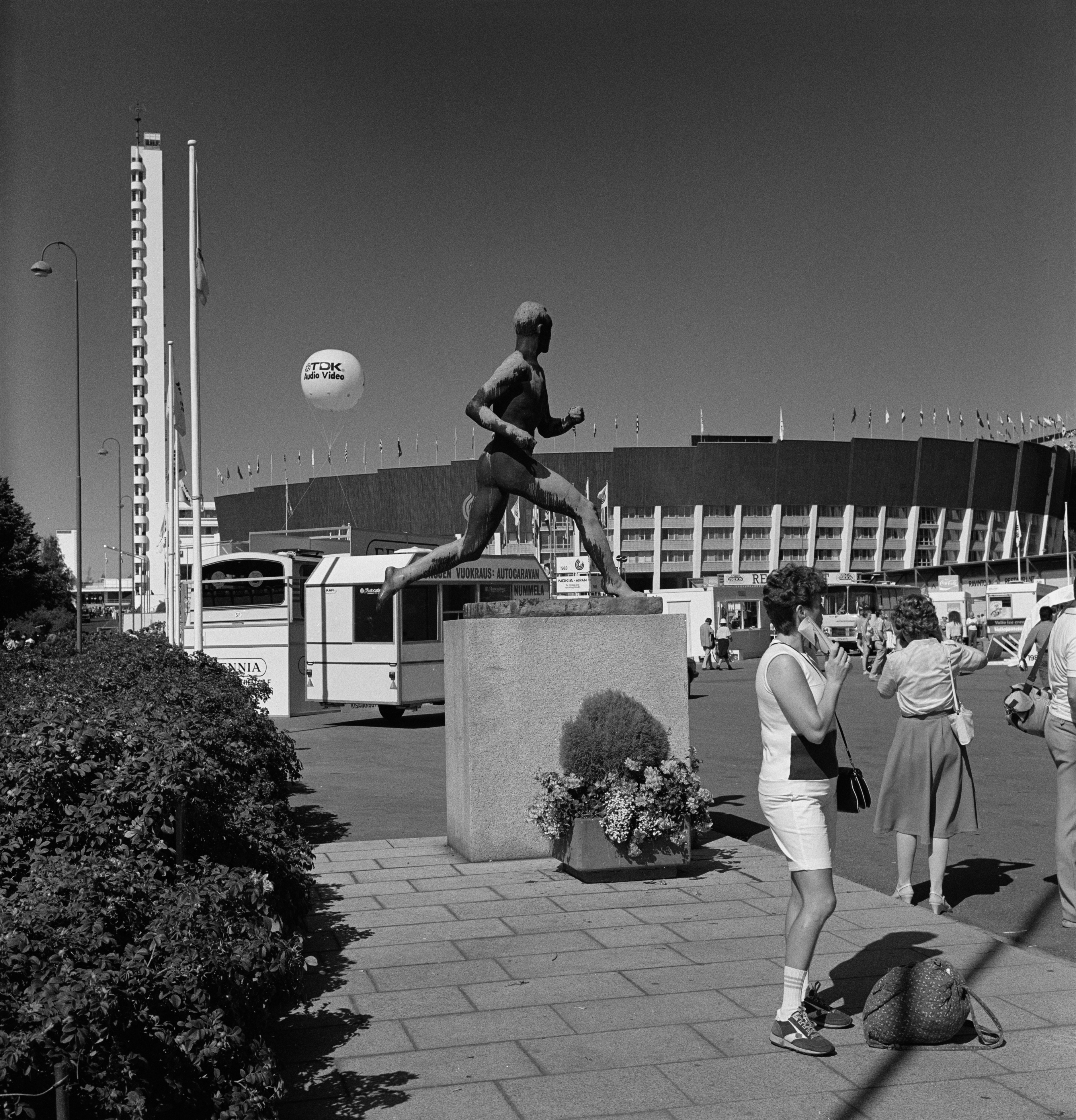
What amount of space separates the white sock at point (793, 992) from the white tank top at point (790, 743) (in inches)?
28.7

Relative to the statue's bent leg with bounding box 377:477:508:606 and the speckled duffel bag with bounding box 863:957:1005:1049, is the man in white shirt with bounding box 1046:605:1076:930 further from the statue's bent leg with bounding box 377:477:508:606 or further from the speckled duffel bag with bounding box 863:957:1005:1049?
the statue's bent leg with bounding box 377:477:508:606

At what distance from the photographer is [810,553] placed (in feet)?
374

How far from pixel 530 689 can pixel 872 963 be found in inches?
125

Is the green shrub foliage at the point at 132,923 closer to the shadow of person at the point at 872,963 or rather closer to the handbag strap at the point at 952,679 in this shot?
the shadow of person at the point at 872,963

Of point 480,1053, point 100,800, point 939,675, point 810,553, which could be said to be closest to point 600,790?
point 939,675

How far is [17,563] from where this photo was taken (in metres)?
55.0

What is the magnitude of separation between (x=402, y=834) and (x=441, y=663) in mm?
12530

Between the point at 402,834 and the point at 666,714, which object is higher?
the point at 666,714

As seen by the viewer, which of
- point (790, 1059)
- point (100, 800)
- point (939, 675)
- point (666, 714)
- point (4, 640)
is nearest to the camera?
point (100, 800)

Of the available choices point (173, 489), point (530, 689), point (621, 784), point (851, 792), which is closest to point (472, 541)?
point (530, 689)

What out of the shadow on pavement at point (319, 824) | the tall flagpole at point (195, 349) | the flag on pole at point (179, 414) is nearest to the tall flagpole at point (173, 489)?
the flag on pole at point (179, 414)

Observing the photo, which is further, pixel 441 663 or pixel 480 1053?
pixel 441 663

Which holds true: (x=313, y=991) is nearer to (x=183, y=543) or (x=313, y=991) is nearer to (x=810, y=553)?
(x=183, y=543)

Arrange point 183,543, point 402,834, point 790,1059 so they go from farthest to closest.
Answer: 1. point 183,543
2. point 402,834
3. point 790,1059
